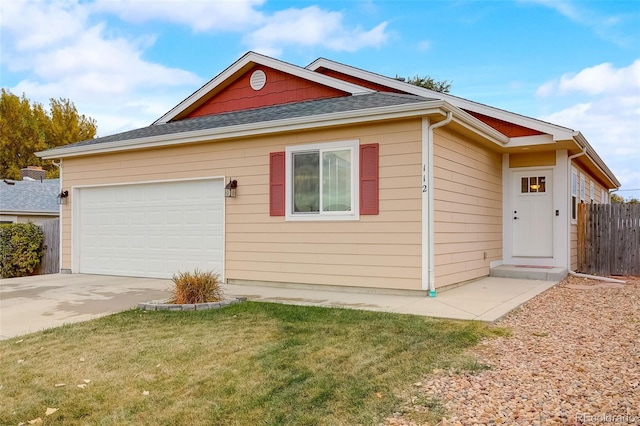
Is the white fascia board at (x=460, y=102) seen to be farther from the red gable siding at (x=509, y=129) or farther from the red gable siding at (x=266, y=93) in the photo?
the red gable siding at (x=266, y=93)

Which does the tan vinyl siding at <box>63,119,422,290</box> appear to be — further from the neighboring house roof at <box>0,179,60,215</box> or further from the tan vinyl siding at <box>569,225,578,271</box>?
the neighboring house roof at <box>0,179,60,215</box>

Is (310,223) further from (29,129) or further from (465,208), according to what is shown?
(29,129)

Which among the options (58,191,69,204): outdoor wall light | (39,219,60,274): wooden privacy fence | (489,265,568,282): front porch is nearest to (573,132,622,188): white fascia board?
(489,265,568,282): front porch

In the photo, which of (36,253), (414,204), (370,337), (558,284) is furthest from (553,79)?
(36,253)

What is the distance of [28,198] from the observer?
17984 mm

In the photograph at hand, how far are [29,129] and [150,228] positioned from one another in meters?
21.8

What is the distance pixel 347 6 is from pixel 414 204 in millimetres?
7260

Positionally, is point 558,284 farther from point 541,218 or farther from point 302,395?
point 302,395

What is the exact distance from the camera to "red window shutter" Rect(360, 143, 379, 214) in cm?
739

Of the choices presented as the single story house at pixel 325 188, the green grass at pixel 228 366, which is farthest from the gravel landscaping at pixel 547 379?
the single story house at pixel 325 188

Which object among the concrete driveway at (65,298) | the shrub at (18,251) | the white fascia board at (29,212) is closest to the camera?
the concrete driveway at (65,298)

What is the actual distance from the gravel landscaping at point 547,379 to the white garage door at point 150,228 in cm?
579

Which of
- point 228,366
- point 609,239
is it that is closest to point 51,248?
point 228,366

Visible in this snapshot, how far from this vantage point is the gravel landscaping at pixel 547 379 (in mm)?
2879
